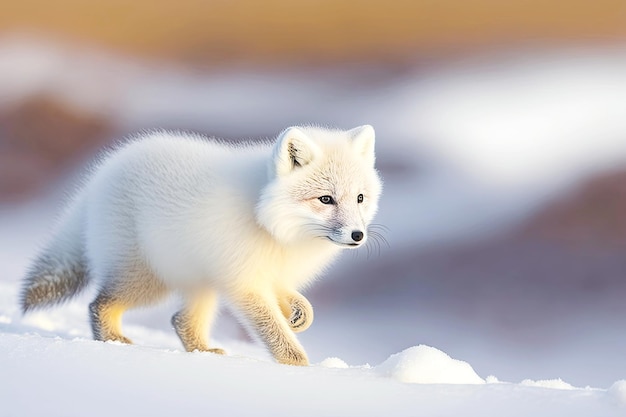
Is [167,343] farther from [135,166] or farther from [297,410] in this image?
[297,410]

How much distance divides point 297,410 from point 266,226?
4.86 ft

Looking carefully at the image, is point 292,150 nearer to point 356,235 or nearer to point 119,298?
point 356,235

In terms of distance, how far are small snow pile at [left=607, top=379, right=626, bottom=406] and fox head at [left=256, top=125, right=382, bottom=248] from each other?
4.52 ft

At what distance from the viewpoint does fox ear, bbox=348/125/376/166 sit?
439cm

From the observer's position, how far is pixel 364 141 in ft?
14.5

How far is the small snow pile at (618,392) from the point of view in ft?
9.59

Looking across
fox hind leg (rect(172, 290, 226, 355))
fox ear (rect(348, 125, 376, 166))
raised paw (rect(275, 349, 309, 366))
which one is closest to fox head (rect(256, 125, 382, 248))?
fox ear (rect(348, 125, 376, 166))

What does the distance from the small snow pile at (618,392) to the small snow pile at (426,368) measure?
649 millimetres

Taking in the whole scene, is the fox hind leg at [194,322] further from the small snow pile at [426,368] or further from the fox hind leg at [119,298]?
the small snow pile at [426,368]

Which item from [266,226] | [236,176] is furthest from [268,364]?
[236,176]

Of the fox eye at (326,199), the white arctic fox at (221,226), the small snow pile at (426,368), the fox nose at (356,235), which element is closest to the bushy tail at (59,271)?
the white arctic fox at (221,226)

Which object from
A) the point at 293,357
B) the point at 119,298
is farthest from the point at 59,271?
the point at 293,357

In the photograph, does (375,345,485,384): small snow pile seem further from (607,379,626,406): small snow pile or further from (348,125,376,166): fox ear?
(348,125,376,166): fox ear

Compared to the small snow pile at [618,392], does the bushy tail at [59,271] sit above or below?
above
